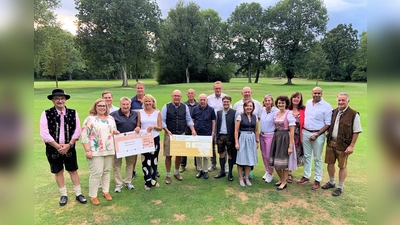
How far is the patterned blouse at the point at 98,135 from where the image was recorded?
14.8 ft

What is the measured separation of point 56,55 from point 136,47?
12.3 metres

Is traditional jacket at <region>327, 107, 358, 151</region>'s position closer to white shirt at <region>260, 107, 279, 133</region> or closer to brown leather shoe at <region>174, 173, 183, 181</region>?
white shirt at <region>260, 107, 279, 133</region>

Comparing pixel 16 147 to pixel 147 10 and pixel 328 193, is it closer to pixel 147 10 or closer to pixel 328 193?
pixel 328 193

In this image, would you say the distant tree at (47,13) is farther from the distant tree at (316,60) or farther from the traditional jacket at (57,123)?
the distant tree at (316,60)

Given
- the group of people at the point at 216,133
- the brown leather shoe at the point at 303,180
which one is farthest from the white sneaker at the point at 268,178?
the brown leather shoe at the point at 303,180

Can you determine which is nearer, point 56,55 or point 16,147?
point 16,147

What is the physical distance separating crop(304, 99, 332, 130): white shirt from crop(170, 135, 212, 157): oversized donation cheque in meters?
2.26

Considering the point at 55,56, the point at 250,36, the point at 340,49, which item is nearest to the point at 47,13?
the point at 55,56

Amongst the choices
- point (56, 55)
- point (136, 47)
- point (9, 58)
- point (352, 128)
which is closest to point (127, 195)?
point (9, 58)

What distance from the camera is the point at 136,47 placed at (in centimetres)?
3909

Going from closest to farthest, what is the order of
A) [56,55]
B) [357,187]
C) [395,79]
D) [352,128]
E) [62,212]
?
[395,79] < [62,212] < [352,128] < [357,187] < [56,55]

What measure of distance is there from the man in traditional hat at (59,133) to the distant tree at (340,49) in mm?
60731

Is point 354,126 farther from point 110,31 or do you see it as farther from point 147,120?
point 110,31

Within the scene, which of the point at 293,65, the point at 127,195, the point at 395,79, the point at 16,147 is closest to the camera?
the point at 395,79
